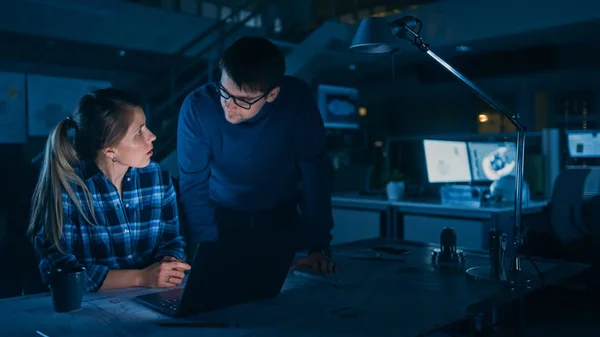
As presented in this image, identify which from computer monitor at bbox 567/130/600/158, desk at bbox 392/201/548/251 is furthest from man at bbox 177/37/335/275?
computer monitor at bbox 567/130/600/158

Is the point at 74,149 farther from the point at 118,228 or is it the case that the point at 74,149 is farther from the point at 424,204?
the point at 424,204

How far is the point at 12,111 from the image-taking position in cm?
546

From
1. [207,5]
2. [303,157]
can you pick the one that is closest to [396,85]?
[207,5]

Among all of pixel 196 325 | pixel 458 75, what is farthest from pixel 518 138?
pixel 196 325

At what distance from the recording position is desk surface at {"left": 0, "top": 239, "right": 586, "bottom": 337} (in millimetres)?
986

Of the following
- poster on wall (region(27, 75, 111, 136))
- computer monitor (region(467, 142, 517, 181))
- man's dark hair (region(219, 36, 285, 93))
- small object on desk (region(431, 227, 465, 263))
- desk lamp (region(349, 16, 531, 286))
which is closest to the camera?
desk lamp (region(349, 16, 531, 286))

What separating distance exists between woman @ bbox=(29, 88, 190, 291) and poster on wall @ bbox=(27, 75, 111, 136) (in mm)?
4502

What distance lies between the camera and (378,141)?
8.95 m

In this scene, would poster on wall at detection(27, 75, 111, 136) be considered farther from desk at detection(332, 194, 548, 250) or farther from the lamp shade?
the lamp shade

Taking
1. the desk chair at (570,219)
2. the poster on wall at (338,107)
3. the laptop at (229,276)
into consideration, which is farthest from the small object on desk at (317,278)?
the poster on wall at (338,107)

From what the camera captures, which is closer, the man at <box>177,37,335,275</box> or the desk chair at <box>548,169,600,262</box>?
the man at <box>177,37,335,275</box>

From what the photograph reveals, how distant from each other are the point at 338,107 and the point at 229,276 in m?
6.11

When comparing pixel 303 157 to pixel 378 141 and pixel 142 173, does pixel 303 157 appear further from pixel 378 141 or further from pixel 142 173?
pixel 378 141

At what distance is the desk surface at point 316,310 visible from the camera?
986mm
